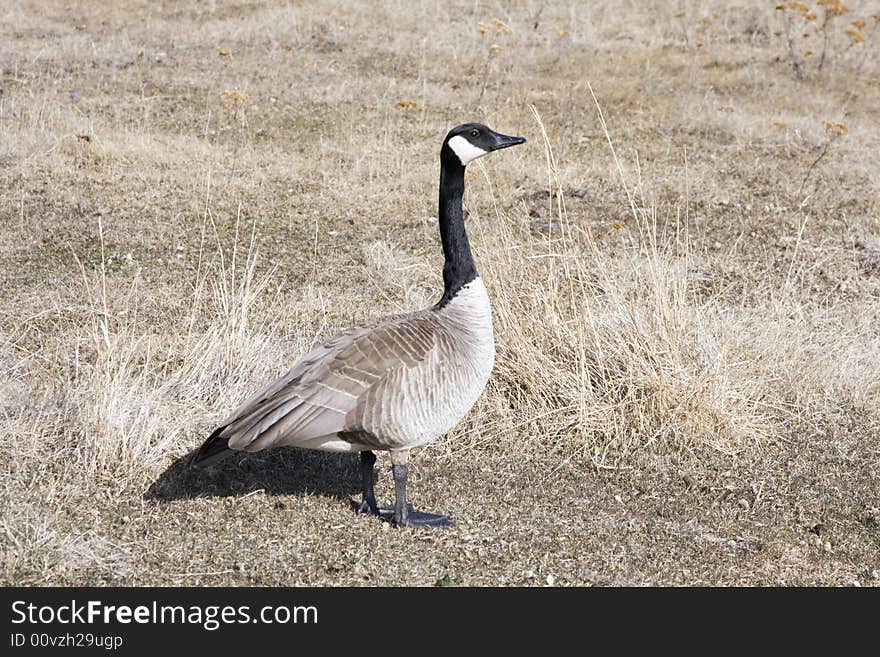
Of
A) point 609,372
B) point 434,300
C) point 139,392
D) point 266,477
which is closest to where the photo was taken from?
point 266,477

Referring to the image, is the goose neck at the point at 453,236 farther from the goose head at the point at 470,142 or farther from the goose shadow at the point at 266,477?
the goose shadow at the point at 266,477

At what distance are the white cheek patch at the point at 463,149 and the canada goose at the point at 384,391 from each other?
2.12 feet

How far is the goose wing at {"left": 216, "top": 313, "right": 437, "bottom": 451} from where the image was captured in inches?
181

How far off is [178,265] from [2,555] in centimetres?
447

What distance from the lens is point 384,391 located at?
184 inches

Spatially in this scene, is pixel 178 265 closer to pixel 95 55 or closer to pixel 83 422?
pixel 83 422

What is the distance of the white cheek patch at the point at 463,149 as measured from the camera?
519 cm

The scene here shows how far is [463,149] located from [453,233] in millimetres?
451

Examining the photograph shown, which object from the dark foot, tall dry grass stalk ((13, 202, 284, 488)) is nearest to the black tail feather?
tall dry grass stalk ((13, 202, 284, 488))

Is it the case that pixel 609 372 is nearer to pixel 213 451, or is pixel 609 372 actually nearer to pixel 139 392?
pixel 213 451

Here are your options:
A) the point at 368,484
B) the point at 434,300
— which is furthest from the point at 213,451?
the point at 434,300

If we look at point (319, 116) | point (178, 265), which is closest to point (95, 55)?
point (319, 116)

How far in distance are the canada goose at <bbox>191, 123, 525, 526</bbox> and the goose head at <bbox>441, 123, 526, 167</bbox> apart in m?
0.66

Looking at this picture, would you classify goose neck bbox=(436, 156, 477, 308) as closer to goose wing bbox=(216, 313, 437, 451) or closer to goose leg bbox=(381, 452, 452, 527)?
goose wing bbox=(216, 313, 437, 451)
